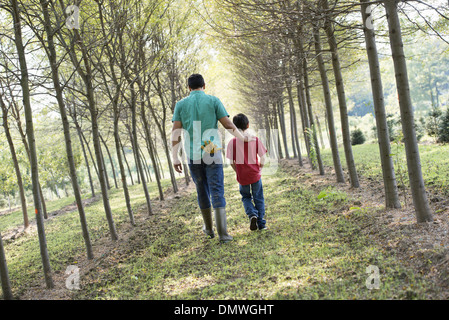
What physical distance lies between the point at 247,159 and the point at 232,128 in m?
0.81

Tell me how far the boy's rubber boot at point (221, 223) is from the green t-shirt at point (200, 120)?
32.2 inches

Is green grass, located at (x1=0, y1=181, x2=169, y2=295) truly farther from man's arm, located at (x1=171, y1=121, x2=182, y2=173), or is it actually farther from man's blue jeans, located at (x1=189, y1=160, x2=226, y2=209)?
man's blue jeans, located at (x1=189, y1=160, x2=226, y2=209)

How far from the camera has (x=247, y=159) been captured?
5.55 metres

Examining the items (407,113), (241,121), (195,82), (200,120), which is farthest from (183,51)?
(407,113)

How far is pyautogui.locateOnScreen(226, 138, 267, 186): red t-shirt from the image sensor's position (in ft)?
18.2

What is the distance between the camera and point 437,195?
18.0 ft

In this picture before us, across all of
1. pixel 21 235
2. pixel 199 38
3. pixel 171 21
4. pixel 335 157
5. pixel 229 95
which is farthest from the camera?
pixel 229 95

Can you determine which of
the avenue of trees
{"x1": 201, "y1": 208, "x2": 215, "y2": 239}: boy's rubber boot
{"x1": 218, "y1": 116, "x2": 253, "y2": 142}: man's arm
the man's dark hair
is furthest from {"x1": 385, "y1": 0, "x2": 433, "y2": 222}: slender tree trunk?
{"x1": 201, "y1": 208, "x2": 215, "y2": 239}: boy's rubber boot

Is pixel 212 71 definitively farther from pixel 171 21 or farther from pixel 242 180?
pixel 242 180

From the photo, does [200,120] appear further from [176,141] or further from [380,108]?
[380,108]

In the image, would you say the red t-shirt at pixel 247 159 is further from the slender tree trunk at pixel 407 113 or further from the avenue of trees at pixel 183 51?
the slender tree trunk at pixel 407 113

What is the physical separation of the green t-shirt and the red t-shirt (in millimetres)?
709

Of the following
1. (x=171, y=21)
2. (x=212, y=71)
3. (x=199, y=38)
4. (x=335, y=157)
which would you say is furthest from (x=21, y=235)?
(x=212, y=71)

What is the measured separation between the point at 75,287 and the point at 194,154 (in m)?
2.48
